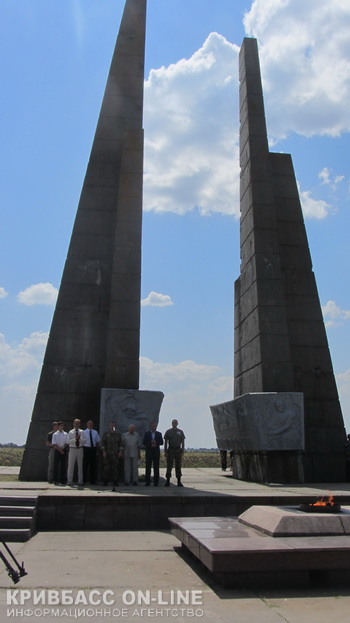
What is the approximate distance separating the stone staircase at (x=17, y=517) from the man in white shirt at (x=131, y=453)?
3.47 m

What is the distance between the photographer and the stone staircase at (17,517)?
8.80 meters

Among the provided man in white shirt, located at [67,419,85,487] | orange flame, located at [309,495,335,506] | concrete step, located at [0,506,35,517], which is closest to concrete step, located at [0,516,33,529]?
concrete step, located at [0,506,35,517]

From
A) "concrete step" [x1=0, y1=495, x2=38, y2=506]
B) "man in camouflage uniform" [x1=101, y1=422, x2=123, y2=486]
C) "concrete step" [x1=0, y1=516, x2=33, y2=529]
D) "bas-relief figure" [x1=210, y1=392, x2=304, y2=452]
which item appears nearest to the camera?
"concrete step" [x1=0, y1=516, x2=33, y2=529]

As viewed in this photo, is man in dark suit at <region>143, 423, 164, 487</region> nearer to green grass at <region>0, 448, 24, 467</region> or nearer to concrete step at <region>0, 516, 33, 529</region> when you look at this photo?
concrete step at <region>0, 516, 33, 529</region>

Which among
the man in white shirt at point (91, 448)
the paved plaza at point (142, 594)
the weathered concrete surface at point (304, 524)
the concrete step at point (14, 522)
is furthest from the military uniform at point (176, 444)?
the weathered concrete surface at point (304, 524)

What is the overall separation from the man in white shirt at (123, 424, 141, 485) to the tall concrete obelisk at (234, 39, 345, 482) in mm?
3981

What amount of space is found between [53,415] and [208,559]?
33.8ft

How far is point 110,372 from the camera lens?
49.1 ft

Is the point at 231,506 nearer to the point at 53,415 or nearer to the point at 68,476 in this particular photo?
the point at 68,476

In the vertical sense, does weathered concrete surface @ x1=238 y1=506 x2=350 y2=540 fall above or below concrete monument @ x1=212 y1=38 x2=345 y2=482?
below

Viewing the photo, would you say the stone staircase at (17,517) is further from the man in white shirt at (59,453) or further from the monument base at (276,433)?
the monument base at (276,433)

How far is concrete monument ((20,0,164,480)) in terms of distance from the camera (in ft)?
50.1

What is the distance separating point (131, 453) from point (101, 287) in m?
5.37

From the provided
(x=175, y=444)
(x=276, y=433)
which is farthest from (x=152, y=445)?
(x=276, y=433)
